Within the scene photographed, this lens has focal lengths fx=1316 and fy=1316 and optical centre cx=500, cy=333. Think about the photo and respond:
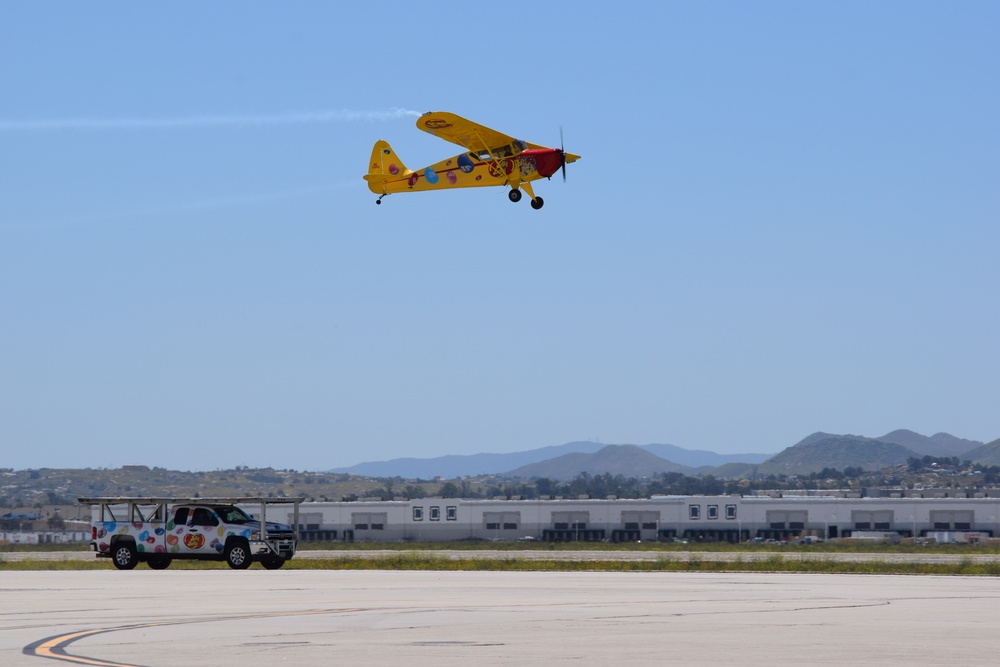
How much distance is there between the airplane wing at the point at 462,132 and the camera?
43.7 meters

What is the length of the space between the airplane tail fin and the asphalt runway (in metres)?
20.5

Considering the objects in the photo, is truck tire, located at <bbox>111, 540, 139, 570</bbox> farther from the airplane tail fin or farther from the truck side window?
the airplane tail fin

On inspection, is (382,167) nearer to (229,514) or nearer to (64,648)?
(229,514)

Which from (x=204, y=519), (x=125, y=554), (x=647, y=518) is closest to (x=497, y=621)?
(x=204, y=519)

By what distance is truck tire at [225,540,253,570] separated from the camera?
37812 millimetres

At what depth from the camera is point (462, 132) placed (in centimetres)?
4428

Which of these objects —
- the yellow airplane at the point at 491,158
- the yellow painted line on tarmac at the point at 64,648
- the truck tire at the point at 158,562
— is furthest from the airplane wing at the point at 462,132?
the yellow painted line on tarmac at the point at 64,648

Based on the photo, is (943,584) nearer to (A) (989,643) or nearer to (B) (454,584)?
(B) (454,584)

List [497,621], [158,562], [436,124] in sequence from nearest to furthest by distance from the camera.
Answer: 1. [497,621]
2. [158,562]
3. [436,124]

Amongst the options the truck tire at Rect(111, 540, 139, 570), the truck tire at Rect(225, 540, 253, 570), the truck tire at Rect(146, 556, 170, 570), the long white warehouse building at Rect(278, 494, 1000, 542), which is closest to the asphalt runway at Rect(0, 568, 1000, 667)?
the truck tire at Rect(225, 540, 253, 570)

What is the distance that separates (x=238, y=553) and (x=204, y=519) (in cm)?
138

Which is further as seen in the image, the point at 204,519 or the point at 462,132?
the point at 462,132

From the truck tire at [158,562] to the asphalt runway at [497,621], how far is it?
5.20 meters

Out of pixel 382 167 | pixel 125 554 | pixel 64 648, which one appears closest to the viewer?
pixel 64 648
